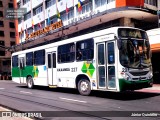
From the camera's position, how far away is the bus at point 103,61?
11.9 meters

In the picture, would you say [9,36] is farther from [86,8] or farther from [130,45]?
[130,45]

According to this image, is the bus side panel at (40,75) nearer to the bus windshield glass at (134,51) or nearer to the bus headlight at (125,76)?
the bus windshield glass at (134,51)

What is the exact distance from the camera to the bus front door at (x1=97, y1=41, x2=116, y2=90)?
12.2 metres

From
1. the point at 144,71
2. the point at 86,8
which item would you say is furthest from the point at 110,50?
the point at 86,8

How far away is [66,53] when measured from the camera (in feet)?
52.2

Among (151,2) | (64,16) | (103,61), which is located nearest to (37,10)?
(64,16)

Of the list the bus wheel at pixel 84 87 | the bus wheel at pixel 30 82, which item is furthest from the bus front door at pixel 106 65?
the bus wheel at pixel 30 82

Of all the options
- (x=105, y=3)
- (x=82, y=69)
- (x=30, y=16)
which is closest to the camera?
(x=82, y=69)

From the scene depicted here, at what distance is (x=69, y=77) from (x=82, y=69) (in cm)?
154

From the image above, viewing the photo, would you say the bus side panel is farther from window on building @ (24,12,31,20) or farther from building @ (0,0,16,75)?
building @ (0,0,16,75)

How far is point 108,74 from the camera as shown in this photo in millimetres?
12414

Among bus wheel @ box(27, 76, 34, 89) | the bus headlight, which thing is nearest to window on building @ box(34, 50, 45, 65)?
bus wheel @ box(27, 76, 34, 89)

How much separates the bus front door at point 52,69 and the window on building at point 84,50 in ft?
9.70

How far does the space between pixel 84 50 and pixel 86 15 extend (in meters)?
A: 16.4
